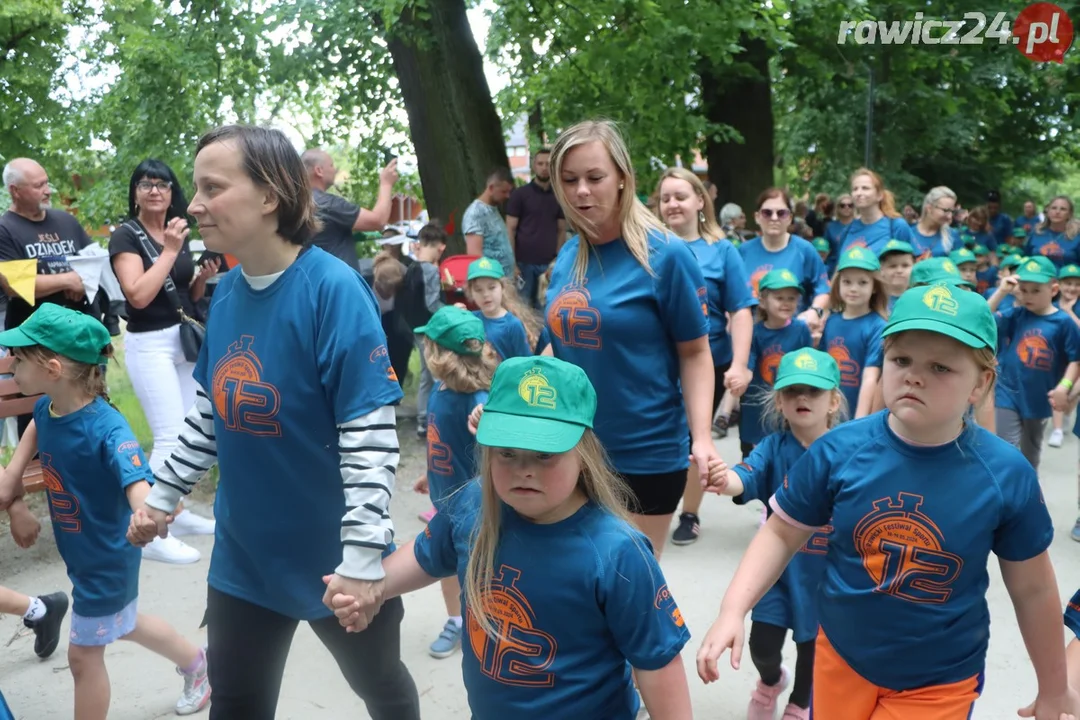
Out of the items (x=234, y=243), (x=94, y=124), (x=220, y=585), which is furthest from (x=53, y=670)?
(x=94, y=124)

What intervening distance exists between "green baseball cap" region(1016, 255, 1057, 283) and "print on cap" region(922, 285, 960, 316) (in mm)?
4259

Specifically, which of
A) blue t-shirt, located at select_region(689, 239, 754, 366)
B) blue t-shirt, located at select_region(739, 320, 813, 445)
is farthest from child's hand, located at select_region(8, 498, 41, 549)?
blue t-shirt, located at select_region(739, 320, 813, 445)

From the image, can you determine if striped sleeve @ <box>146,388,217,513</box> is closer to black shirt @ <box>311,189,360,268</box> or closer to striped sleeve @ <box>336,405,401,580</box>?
striped sleeve @ <box>336,405,401,580</box>

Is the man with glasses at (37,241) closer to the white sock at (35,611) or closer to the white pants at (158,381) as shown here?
the white pants at (158,381)

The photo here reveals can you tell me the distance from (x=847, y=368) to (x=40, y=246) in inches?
190

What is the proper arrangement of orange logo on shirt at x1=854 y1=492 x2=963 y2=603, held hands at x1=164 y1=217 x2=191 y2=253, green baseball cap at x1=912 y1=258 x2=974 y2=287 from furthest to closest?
green baseball cap at x1=912 y1=258 x2=974 y2=287, held hands at x1=164 y1=217 x2=191 y2=253, orange logo on shirt at x1=854 y1=492 x2=963 y2=603

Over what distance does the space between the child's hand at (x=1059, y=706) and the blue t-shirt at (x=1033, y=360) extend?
4.31m

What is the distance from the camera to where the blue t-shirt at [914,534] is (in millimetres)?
2338

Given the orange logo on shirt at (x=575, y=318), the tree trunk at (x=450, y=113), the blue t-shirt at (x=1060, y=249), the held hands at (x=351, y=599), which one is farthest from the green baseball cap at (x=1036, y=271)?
the blue t-shirt at (x=1060, y=249)

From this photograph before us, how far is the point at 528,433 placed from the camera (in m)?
2.17

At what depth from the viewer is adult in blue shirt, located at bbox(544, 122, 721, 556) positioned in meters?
3.36

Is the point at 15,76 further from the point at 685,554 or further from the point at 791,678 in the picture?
the point at 791,678

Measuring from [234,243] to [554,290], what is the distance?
52.3 inches

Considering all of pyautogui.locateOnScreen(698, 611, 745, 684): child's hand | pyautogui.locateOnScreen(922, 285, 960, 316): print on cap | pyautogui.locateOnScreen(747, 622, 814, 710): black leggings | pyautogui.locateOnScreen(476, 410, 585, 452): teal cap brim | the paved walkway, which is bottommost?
the paved walkway
